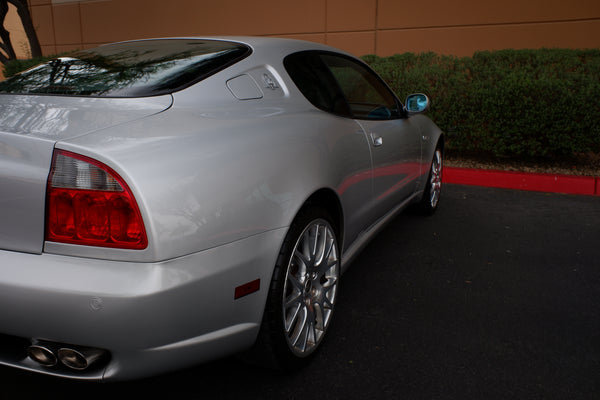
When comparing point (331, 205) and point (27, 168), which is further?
point (331, 205)

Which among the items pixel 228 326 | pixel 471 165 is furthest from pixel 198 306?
pixel 471 165

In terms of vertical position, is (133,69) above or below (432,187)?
above

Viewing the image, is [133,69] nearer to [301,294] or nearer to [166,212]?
[166,212]

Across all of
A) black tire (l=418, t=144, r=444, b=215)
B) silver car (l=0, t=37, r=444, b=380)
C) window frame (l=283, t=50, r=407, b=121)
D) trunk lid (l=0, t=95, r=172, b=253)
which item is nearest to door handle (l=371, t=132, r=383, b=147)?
window frame (l=283, t=50, r=407, b=121)

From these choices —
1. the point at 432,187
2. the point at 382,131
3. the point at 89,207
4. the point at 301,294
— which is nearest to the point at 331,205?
the point at 301,294

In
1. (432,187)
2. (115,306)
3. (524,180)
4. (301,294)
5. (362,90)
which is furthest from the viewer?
(524,180)

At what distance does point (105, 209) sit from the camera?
1.59 metres

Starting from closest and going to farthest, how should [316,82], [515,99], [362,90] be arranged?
[316,82] < [362,90] < [515,99]

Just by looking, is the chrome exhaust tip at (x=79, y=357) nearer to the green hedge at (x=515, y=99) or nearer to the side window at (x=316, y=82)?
the side window at (x=316, y=82)

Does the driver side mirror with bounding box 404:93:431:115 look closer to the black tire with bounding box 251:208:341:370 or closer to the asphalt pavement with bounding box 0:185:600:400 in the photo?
the asphalt pavement with bounding box 0:185:600:400

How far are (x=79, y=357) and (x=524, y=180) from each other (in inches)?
220

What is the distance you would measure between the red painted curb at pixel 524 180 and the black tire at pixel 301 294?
4.18 metres

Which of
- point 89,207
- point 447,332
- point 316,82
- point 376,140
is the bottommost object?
point 447,332

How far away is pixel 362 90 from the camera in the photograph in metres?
3.75
